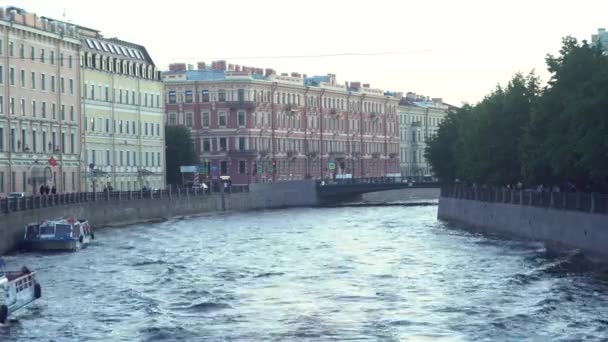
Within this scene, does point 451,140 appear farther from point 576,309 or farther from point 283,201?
point 576,309

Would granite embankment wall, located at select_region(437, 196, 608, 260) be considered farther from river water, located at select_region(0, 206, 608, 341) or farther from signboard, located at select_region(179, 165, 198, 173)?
signboard, located at select_region(179, 165, 198, 173)

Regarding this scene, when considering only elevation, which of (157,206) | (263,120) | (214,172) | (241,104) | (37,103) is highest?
(241,104)

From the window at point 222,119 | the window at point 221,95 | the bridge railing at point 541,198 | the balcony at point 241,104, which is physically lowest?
the bridge railing at point 541,198

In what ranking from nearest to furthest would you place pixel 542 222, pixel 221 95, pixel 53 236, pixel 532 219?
pixel 53 236, pixel 542 222, pixel 532 219, pixel 221 95

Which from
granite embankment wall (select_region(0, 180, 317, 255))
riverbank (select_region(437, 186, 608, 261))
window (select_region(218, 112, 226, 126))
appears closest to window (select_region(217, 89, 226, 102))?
window (select_region(218, 112, 226, 126))

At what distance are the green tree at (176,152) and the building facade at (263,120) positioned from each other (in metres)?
2.02

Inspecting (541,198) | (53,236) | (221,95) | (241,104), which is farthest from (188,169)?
(541,198)

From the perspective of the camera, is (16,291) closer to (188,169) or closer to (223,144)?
(188,169)

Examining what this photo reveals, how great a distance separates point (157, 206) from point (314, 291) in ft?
186

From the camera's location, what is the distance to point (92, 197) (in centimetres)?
8969

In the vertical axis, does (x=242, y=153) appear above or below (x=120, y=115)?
below

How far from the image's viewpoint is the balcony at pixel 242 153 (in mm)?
150125

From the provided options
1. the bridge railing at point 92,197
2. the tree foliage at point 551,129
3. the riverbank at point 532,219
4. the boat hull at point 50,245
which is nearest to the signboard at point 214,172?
the bridge railing at point 92,197

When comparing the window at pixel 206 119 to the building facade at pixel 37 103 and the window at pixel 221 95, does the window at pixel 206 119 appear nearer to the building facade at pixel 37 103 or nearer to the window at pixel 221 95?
the window at pixel 221 95
